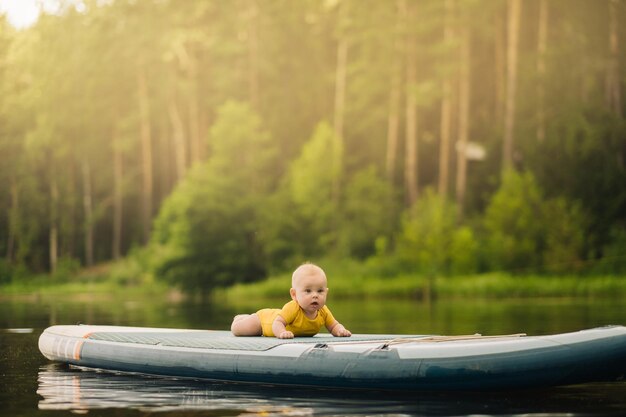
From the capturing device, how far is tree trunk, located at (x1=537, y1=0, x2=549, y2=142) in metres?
32.8

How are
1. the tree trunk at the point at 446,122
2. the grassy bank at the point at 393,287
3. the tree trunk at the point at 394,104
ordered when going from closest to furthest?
1. the grassy bank at the point at 393,287
2. the tree trunk at the point at 446,122
3. the tree trunk at the point at 394,104

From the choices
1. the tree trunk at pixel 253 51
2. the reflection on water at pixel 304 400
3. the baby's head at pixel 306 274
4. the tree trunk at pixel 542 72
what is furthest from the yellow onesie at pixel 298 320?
the tree trunk at pixel 253 51

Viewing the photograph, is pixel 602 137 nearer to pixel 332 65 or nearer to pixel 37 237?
pixel 332 65

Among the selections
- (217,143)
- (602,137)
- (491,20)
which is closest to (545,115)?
(602,137)

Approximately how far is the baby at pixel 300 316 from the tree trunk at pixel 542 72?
2485 centimetres

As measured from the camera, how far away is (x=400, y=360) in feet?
23.7

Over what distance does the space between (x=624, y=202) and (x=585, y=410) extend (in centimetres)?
2507

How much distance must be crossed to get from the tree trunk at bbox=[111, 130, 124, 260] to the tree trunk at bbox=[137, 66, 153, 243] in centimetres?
92

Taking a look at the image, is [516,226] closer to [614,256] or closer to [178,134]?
[614,256]

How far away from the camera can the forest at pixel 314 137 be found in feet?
99.3

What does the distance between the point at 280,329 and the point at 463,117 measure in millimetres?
27468

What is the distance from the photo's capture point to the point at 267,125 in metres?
40.6

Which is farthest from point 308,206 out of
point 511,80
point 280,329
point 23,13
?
point 280,329

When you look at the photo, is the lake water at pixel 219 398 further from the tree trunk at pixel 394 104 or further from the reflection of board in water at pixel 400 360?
the tree trunk at pixel 394 104
